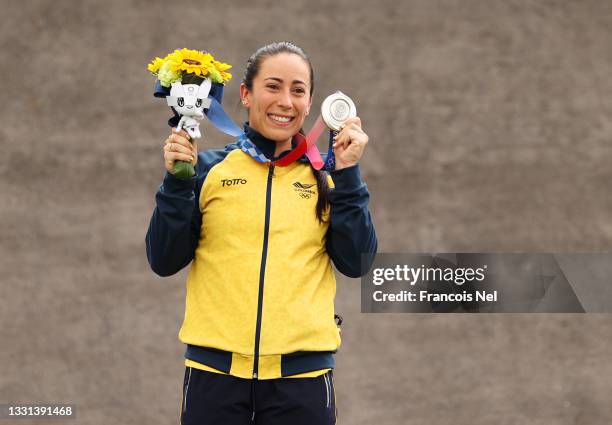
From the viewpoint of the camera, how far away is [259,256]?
204 centimetres

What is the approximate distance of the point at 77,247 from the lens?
13.5ft

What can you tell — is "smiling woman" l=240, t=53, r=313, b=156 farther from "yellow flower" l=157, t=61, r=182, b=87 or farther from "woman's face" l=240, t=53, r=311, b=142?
"yellow flower" l=157, t=61, r=182, b=87

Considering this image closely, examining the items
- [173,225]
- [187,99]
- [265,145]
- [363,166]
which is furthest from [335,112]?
[363,166]

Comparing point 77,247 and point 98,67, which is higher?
point 98,67

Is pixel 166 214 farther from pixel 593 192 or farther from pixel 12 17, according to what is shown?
pixel 593 192

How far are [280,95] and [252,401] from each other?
0.67 m

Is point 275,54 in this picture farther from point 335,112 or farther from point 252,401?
point 252,401

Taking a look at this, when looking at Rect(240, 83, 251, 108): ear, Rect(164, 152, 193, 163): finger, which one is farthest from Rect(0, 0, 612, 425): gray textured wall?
Rect(164, 152, 193, 163): finger

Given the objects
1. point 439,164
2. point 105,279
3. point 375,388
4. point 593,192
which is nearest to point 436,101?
point 439,164

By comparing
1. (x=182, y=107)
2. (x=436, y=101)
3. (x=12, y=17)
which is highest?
(x=12, y=17)

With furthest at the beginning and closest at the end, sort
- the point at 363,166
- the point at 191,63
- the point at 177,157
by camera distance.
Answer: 1. the point at 363,166
2. the point at 191,63
3. the point at 177,157

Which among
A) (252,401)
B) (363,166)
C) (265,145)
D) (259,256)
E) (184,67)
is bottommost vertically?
(252,401)

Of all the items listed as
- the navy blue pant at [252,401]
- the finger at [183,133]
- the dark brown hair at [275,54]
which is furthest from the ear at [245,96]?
the navy blue pant at [252,401]

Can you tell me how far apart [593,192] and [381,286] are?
40.8 inches
